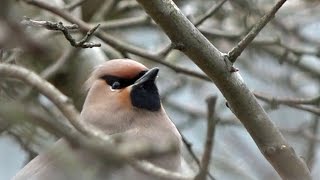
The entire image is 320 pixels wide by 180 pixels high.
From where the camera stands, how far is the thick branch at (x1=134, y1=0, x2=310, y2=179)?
2.67m

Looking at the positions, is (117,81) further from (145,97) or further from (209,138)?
(209,138)

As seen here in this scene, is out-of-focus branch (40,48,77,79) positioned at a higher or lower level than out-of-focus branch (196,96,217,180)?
lower

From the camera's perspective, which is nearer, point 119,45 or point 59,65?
point 119,45

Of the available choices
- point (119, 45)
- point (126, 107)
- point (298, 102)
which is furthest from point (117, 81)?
Answer: point (298, 102)

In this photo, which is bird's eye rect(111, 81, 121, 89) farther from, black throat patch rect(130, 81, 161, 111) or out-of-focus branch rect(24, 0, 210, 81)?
out-of-focus branch rect(24, 0, 210, 81)

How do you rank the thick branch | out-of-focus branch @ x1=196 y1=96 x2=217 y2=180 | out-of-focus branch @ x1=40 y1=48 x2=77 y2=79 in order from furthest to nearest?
out-of-focus branch @ x1=40 y1=48 x2=77 y2=79
the thick branch
out-of-focus branch @ x1=196 y1=96 x2=217 y2=180

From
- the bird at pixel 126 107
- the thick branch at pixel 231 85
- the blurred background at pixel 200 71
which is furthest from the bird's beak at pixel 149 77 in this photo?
the thick branch at pixel 231 85

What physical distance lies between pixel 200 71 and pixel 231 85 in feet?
6.30

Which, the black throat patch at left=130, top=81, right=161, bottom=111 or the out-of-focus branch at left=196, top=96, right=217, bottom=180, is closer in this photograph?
the out-of-focus branch at left=196, top=96, right=217, bottom=180

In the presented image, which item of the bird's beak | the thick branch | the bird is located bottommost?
the bird

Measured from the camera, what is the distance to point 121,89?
13.4 ft

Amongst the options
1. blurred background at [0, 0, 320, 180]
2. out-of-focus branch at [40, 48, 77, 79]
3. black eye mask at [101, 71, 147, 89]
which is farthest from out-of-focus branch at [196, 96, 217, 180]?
out-of-focus branch at [40, 48, 77, 79]

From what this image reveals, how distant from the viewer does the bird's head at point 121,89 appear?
13.2 ft

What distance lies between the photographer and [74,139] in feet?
6.18
